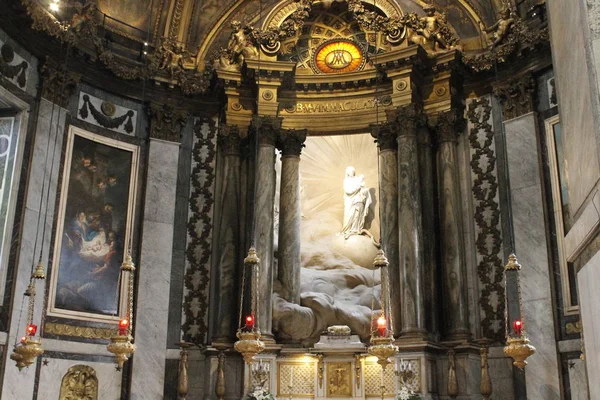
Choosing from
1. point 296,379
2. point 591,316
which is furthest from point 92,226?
point 591,316

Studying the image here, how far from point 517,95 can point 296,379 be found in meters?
7.32

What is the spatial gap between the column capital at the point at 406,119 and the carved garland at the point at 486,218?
48.6 inches

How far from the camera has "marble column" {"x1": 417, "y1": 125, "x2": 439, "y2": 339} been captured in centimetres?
1435

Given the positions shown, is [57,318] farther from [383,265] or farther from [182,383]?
[383,265]

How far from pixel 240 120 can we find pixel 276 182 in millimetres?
1741

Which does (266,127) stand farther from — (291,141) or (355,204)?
(355,204)

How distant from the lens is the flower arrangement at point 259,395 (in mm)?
13392

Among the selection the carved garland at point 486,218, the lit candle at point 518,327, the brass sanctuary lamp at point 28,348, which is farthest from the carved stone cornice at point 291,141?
the lit candle at point 518,327

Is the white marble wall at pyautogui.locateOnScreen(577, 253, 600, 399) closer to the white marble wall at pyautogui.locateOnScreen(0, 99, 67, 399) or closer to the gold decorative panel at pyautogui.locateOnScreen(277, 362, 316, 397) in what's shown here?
the gold decorative panel at pyautogui.locateOnScreen(277, 362, 316, 397)

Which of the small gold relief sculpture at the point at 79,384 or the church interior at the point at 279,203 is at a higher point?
the church interior at the point at 279,203

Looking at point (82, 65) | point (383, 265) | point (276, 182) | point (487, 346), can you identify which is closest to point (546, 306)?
point (487, 346)

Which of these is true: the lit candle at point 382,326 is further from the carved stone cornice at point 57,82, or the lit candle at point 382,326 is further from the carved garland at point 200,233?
the carved stone cornice at point 57,82

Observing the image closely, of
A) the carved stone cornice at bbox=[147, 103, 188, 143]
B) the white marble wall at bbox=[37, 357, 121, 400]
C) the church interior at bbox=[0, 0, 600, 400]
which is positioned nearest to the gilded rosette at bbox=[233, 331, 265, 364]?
the church interior at bbox=[0, 0, 600, 400]

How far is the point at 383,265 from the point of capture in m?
11.0
